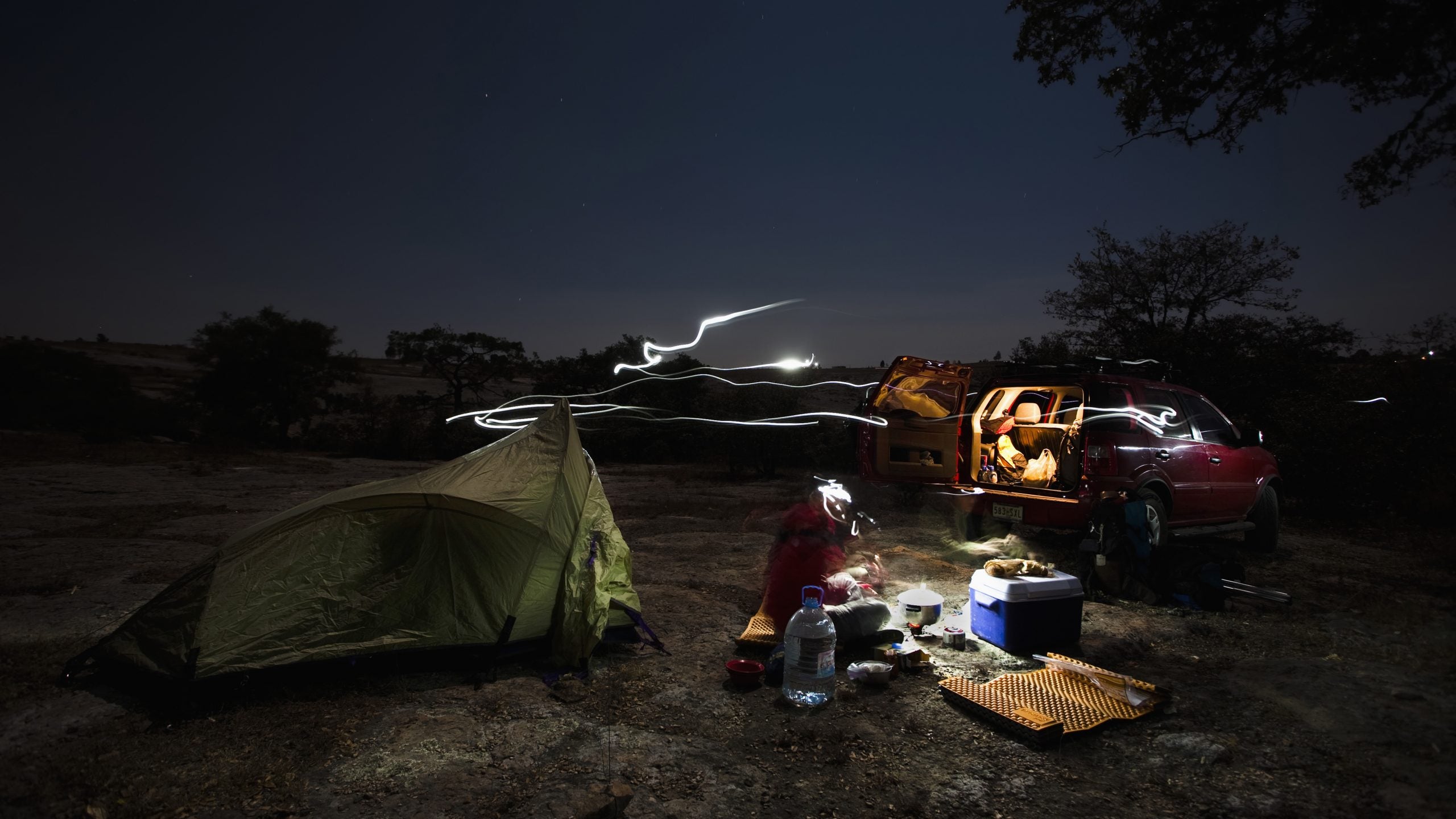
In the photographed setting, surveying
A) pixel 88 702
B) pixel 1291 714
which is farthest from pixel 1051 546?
pixel 88 702

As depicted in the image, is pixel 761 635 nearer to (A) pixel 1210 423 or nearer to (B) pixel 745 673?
(B) pixel 745 673

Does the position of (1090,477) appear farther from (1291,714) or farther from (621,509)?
(621,509)

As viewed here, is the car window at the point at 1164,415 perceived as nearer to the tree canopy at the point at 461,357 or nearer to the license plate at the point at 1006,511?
the license plate at the point at 1006,511

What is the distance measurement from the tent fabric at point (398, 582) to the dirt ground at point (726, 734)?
25 centimetres

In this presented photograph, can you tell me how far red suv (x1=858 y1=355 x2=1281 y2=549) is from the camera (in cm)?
666

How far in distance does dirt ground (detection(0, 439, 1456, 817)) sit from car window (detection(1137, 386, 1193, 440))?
76.0 inches

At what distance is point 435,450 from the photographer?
2272cm

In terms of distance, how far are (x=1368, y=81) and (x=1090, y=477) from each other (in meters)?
3.71

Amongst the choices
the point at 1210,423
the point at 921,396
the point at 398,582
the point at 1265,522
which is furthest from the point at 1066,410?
the point at 398,582

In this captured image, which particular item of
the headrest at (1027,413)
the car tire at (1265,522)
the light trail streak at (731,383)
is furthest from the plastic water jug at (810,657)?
the car tire at (1265,522)

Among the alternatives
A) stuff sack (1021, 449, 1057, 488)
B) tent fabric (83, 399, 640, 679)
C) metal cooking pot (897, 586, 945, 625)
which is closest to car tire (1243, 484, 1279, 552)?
stuff sack (1021, 449, 1057, 488)

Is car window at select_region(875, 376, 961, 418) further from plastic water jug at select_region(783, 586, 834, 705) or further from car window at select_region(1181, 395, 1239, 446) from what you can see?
plastic water jug at select_region(783, 586, 834, 705)

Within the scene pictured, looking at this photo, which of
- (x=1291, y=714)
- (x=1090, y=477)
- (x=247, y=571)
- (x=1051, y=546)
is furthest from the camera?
(x=1051, y=546)

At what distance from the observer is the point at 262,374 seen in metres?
25.9
